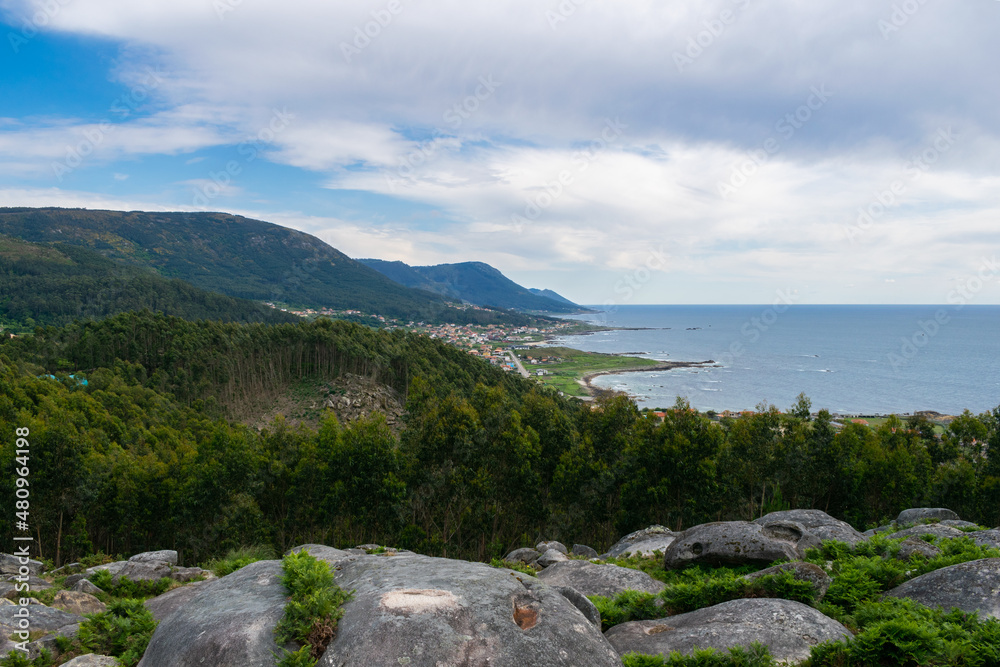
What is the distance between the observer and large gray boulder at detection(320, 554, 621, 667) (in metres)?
5.79

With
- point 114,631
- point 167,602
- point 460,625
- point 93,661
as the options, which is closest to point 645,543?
point 460,625

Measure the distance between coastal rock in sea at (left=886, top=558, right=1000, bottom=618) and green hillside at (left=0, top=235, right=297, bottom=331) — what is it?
138797 millimetres

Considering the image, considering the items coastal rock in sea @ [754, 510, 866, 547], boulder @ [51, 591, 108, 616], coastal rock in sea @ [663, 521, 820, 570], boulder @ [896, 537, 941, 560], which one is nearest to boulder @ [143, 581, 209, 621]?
boulder @ [51, 591, 108, 616]

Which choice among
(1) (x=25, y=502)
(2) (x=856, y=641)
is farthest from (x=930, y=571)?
(1) (x=25, y=502)

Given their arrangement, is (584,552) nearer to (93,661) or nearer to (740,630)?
(740,630)

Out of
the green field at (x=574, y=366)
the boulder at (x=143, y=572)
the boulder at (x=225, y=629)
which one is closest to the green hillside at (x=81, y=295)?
the green field at (x=574, y=366)

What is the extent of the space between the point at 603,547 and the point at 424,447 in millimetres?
11631

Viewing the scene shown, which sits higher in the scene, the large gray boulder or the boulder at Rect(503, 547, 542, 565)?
the large gray boulder

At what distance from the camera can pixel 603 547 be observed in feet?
87.1

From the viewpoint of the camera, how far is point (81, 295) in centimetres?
13112

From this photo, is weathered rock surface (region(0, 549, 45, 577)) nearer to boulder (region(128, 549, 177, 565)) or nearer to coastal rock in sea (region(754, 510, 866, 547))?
boulder (region(128, 549, 177, 565))

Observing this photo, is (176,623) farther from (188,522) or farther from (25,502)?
(25,502)

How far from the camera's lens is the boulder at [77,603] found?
41.9ft

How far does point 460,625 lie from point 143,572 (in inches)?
573
